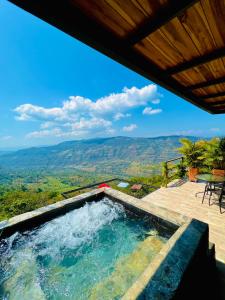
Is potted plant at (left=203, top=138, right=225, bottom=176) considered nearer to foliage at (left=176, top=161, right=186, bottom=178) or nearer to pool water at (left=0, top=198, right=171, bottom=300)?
foliage at (left=176, top=161, right=186, bottom=178)

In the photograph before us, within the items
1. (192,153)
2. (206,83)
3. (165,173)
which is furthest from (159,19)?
(192,153)

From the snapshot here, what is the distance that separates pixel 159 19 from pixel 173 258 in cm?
258

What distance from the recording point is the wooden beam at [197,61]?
6.56 ft

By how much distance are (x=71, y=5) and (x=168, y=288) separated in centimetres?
268

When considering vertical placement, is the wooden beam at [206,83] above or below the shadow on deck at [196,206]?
above

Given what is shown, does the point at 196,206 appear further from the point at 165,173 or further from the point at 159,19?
the point at 159,19

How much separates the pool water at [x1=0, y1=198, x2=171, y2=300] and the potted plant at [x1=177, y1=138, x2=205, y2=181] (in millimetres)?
4653

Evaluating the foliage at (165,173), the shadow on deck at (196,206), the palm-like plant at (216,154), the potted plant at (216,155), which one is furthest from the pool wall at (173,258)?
the palm-like plant at (216,154)

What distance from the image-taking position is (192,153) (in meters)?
7.87

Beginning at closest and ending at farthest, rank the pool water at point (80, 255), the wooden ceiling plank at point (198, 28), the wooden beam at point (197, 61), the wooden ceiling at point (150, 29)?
1. the wooden ceiling at point (150, 29)
2. the wooden ceiling plank at point (198, 28)
3. the wooden beam at point (197, 61)
4. the pool water at point (80, 255)

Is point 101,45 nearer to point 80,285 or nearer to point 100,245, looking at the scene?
point 80,285

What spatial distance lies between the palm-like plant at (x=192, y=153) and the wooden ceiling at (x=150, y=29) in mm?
6010

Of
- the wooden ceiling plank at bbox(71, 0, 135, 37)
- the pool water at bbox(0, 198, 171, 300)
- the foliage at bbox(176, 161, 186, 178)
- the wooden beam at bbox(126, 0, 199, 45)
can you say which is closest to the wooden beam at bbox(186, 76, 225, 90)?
the wooden beam at bbox(126, 0, 199, 45)

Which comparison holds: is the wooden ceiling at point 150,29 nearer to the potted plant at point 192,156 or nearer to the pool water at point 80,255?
the pool water at point 80,255
